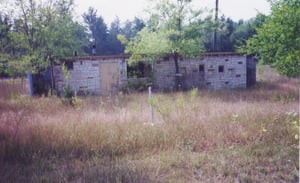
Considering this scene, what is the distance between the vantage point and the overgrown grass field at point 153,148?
355 cm

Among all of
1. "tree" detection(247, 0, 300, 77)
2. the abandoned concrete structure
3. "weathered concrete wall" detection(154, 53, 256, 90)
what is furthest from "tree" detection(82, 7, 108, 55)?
"tree" detection(247, 0, 300, 77)

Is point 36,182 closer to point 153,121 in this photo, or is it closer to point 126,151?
point 126,151

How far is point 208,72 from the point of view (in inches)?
640

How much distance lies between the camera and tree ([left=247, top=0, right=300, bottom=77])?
6246 millimetres

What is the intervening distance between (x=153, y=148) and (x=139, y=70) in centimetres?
1236

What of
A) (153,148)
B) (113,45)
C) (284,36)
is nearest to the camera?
(153,148)

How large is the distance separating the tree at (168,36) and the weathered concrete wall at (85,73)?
145cm

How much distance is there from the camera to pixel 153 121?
224 inches

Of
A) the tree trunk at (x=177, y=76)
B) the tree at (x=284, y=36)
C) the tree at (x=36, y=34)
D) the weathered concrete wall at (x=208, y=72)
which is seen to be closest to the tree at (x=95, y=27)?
the tree at (x=36, y=34)

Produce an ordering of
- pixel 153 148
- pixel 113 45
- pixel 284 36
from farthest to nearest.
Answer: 1. pixel 113 45
2. pixel 284 36
3. pixel 153 148

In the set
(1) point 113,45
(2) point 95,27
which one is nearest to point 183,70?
(1) point 113,45

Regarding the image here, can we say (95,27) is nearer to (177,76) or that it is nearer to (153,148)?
(177,76)

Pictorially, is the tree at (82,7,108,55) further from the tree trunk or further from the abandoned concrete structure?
the tree trunk

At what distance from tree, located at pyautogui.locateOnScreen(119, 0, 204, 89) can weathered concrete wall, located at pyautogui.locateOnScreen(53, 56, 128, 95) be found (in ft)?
4.75
